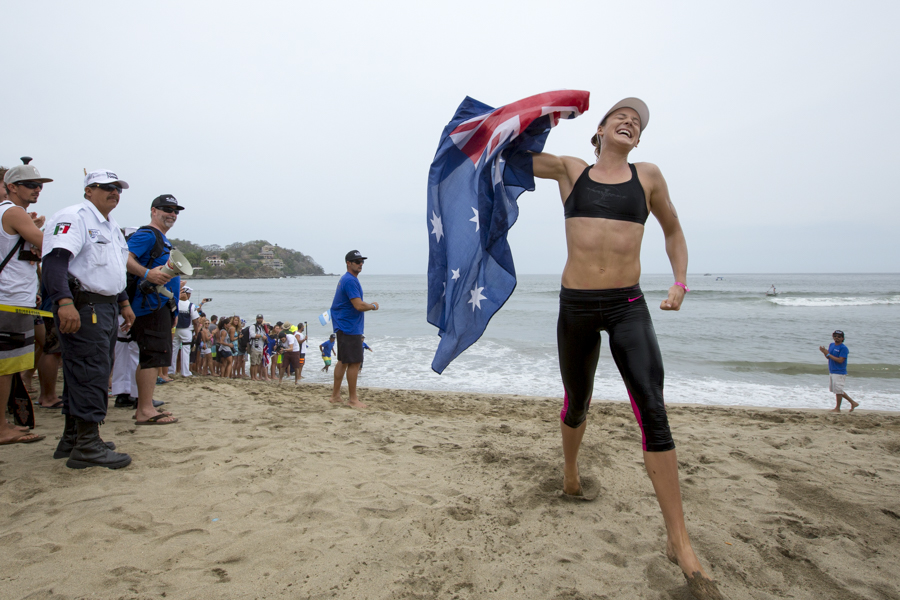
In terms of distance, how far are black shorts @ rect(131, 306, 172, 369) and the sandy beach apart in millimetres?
624

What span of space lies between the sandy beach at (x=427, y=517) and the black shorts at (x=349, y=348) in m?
1.76

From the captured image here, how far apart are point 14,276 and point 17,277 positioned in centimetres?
2

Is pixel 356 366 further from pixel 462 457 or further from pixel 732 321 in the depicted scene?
pixel 732 321

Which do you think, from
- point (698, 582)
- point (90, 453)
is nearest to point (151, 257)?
point (90, 453)

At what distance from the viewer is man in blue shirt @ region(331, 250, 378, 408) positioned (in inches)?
238

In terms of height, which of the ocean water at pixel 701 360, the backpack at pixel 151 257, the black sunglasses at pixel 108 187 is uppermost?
the black sunglasses at pixel 108 187

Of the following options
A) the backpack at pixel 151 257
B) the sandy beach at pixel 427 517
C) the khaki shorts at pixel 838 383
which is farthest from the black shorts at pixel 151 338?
the khaki shorts at pixel 838 383

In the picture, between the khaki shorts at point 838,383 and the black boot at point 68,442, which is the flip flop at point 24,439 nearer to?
the black boot at point 68,442

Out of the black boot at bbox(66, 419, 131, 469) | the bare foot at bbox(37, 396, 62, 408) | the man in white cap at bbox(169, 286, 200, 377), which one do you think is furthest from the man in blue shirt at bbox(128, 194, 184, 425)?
the man in white cap at bbox(169, 286, 200, 377)

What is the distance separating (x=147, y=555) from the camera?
2.23 m

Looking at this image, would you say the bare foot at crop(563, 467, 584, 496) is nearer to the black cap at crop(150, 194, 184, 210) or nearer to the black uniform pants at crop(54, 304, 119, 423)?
the black uniform pants at crop(54, 304, 119, 423)

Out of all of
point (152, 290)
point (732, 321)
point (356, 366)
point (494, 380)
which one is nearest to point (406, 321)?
point (494, 380)

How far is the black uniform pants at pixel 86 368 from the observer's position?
10.4 feet

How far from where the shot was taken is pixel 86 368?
3.21 metres
